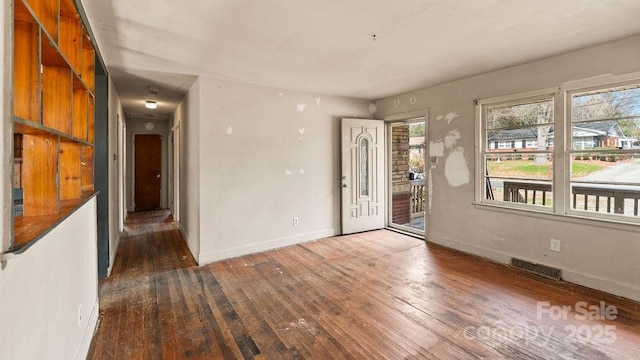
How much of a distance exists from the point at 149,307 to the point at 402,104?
452cm

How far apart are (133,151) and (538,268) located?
8.54 meters

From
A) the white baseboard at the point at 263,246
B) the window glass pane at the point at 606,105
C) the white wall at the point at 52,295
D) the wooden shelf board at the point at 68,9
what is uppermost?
the wooden shelf board at the point at 68,9

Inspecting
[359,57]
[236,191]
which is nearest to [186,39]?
[359,57]

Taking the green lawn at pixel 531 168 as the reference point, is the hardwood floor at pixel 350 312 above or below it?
below

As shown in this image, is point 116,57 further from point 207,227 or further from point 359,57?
point 359,57

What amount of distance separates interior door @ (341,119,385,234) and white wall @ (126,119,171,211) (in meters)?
4.99

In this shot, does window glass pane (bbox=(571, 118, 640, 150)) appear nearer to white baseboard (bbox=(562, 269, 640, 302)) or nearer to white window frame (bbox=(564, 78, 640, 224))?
white window frame (bbox=(564, 78, 640, 224))

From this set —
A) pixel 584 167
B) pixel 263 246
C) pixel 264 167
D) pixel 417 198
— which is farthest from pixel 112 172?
pixel 417 198

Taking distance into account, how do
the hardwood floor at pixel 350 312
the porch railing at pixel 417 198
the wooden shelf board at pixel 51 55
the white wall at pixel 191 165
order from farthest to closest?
the porch railing at pixel 417 198 → the white wall at pixel 191 165 → the hardwood floor at pixel 350 312 → the wooden shelf board at pixel 51 55

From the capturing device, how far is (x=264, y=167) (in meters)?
4.42

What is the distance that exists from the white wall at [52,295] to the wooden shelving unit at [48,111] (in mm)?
119

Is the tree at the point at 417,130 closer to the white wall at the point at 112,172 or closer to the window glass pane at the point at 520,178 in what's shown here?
the window glass pane at the point at 520,178

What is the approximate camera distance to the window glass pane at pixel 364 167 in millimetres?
5395

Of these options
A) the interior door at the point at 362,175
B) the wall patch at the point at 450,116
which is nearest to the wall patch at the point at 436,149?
the wall patch at the point at 450,116
